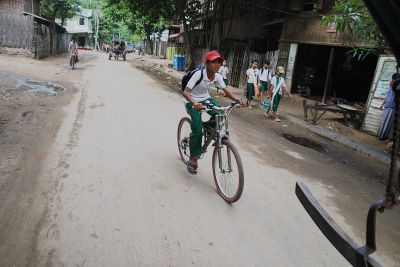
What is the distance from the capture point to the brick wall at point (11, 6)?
25.7m

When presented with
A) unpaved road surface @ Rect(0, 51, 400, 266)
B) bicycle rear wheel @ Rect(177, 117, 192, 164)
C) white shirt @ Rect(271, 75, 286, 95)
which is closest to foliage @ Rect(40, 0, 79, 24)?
white shirt @ Rect(271, 75, 286, 95)

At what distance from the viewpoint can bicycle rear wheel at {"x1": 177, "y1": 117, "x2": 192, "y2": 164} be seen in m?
5.83

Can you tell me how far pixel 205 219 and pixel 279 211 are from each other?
1.00 m

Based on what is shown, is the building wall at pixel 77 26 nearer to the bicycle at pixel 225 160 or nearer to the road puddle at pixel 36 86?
the road puddle at pixel 36 86

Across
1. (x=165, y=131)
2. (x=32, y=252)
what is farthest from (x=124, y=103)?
(x=32, y=252)

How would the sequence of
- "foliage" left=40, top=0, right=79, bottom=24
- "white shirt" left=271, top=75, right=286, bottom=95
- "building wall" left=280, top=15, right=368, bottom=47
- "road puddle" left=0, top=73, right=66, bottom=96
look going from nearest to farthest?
"white shirt" left=271, top=75, right=286, bottom=95
"road puddle" left=0, top=73, right=66, bottom=96
"building wall" left=280, top=15, right=368, bottom=47
"foliage" left=40, top=0, right=79, bottom=24

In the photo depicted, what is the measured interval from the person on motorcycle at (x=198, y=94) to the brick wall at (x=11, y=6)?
25532 mm

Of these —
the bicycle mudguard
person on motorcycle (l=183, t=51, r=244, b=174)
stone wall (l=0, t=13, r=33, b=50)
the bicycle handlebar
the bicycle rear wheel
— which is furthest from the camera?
stone wall (l=0, t=13, r=33, b=50)

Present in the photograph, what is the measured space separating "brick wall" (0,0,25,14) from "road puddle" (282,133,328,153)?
2392cm

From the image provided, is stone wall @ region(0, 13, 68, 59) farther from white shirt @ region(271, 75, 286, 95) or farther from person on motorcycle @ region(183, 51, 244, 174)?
person on motorcycle @ region(183, 51, 244, 174)

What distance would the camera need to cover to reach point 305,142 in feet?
29.5

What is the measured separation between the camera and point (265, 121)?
11164 mm

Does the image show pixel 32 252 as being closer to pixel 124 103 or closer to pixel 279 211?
pixel 279 211

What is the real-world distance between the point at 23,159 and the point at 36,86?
27.8 ft
